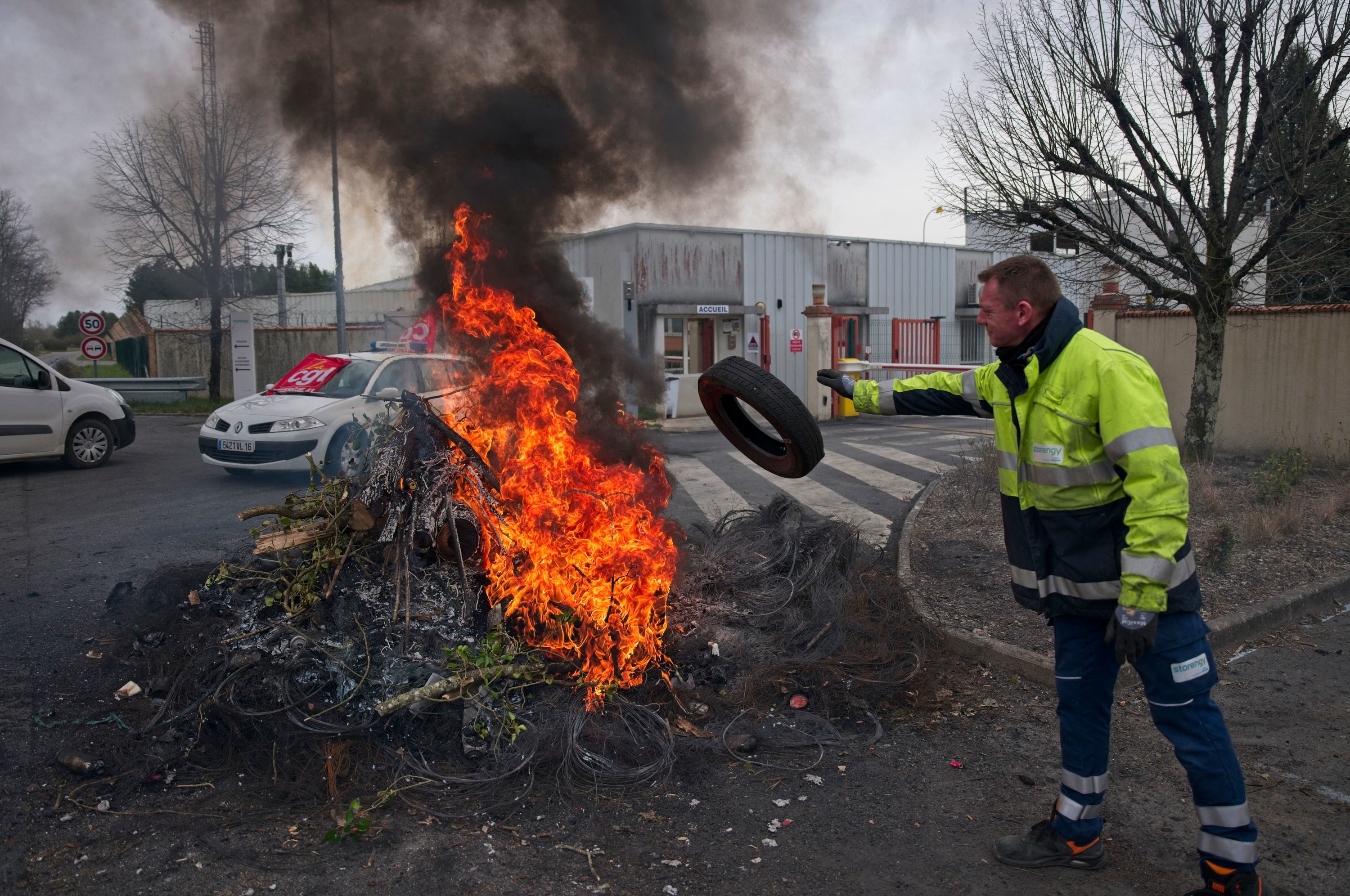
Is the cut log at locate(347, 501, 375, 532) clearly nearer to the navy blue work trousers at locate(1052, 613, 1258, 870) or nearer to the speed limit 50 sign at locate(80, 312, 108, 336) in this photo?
the navy blue work trousers at locate(1052, 613, 1258, 870)

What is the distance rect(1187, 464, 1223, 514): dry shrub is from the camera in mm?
7453

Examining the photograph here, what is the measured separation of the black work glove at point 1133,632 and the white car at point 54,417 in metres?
12.6

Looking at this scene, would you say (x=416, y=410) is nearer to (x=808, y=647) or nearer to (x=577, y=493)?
(x=577, y=493)

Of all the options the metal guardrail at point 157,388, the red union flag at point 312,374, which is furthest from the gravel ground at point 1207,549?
the metal guardrail at point 157,388

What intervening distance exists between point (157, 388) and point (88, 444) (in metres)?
12.3

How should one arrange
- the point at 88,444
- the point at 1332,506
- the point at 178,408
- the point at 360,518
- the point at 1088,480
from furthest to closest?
the point at 178,408
the point at 88,444
the point at 1332,506
the point at 360,518
the point at 1088,480

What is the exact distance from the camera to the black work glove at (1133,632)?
8.73 ft

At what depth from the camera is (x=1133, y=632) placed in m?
2.68

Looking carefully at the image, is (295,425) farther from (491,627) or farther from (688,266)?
(688,266)

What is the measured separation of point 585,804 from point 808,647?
1.71 m

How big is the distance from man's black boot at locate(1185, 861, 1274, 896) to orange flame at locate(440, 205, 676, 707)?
2.34m

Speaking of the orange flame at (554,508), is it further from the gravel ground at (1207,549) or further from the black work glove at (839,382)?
the gravel ground at (1207,549)

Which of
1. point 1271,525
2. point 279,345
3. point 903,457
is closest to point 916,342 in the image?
point 903,457

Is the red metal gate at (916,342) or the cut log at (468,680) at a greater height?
the red metal gate at (916,342)
